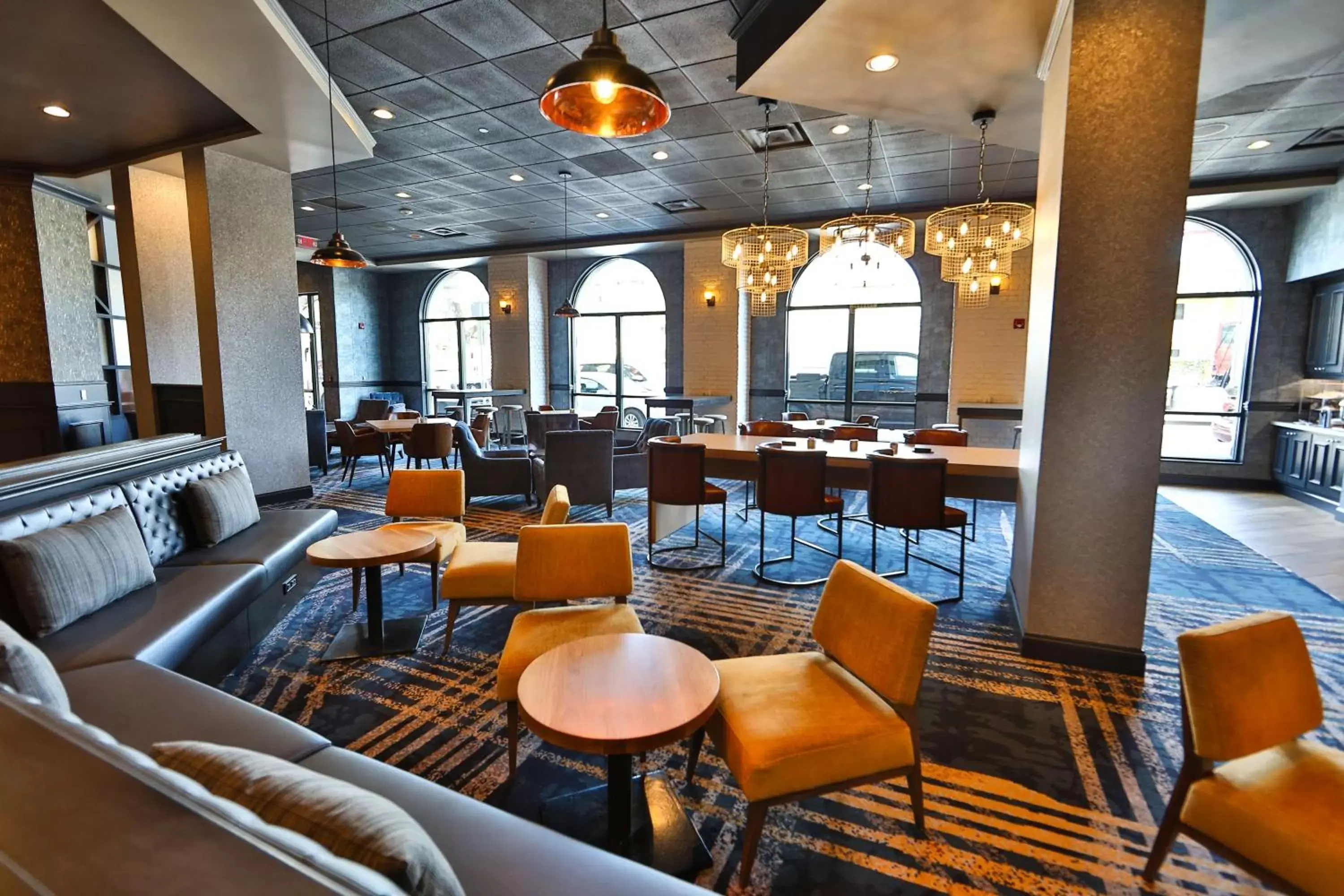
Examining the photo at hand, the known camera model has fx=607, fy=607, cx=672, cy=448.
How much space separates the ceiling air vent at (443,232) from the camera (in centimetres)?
943

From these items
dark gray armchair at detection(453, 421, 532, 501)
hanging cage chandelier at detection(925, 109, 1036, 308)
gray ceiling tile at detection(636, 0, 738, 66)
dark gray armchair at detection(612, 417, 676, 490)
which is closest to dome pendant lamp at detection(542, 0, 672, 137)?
gray ceiling tile at detection(636, 0, 738, 66)

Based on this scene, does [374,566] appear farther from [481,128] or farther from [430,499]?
[481,128]

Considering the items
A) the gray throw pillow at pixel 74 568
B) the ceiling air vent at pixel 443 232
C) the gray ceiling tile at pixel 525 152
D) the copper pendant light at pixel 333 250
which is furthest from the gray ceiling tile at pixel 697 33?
the ceiling air vent at pixel 443 232

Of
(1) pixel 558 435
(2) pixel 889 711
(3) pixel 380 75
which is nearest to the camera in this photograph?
(2) pixel 889 711

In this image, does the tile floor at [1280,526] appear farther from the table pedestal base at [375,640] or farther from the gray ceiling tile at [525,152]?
the gray ceiling tile at [525,152]

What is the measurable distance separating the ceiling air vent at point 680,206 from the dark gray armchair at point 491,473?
399 centimetres

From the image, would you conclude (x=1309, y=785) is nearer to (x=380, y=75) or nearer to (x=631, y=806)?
(x=631, y=806)

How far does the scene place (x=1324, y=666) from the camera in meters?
3.06

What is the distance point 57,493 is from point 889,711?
365cm

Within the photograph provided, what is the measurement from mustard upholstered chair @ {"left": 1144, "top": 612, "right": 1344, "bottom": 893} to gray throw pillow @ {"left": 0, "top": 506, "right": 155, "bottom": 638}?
3.71 metres

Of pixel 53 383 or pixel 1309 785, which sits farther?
pixel 53 383

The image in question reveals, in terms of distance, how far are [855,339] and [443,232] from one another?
6.76 m

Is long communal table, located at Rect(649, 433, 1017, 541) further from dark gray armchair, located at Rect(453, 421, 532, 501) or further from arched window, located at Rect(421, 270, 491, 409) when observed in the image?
arched window, located at Rect(421, 270, 491, 409)

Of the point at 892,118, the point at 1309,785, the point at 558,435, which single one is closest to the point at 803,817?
the point at 1309,785
